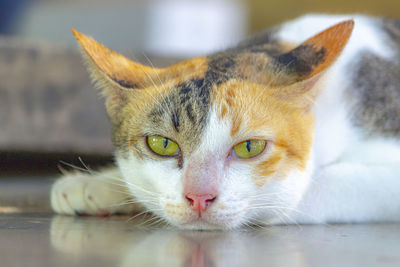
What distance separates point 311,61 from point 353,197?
501 mm

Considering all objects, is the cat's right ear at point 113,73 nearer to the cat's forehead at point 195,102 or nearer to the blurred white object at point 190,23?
the cat's forehead at point 195,102

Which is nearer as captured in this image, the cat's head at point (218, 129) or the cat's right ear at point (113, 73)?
the cat's head at point (218, 129)

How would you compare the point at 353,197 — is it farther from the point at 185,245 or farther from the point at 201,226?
the point at 185,245

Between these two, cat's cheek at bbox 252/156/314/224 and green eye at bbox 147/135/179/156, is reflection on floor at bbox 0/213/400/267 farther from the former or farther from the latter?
green eye at bbox 147/135/179/156

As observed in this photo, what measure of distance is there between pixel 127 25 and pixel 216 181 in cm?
687

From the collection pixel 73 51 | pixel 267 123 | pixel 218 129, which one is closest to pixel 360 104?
pixel 267 123

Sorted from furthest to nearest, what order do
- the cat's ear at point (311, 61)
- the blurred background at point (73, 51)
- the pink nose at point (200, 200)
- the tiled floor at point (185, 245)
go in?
the blurred background at point (73, 51) < the cat's ear at point (311, 61) < the pink nose at point (200, 200) < the tiled floor at point (185, 245)

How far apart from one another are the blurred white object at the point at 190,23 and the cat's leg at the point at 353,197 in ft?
20.6

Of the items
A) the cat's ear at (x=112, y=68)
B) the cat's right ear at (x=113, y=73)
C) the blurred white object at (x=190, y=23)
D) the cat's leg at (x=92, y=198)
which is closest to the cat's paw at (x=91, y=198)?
the cat's leg at (x=92, y=198)

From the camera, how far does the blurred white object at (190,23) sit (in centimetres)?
802

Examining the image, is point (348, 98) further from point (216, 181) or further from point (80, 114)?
point (80, 114)

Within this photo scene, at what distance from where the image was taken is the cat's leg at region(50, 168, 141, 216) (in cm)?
187

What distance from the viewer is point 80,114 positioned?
343 centimetres

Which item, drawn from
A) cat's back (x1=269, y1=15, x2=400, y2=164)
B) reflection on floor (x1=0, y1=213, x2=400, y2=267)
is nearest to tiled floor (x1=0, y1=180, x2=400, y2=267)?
reflection on floor (x1=0, y1=213, x2=400, y2=267)
